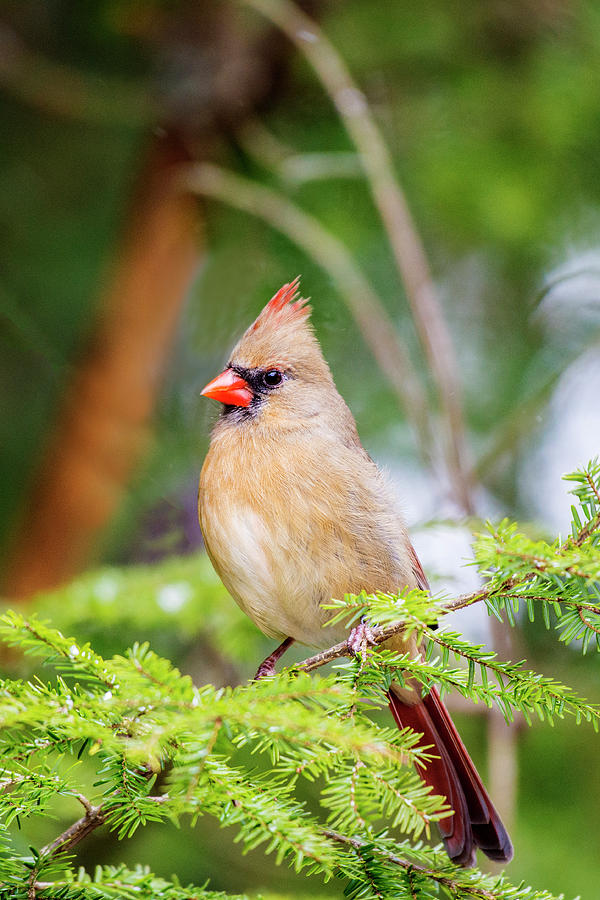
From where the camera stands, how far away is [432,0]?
4051mm

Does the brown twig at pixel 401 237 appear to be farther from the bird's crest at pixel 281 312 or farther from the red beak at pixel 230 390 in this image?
the red beak at pixel 230 390

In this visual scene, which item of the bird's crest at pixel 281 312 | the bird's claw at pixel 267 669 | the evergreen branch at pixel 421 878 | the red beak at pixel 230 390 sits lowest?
the evergreen branch at pixel 421 878

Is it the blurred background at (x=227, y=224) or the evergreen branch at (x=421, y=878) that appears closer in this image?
the evergreen branch at (x=421, y=878)

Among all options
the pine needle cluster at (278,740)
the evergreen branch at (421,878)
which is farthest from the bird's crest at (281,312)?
the evergreen branch at (421,878)

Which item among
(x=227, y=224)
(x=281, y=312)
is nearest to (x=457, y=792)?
(x=281, y=312)

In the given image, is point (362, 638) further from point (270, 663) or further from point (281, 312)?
point (281, 312)

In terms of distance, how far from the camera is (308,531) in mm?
2123

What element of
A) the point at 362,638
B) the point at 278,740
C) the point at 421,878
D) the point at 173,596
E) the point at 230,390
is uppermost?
the point at 230,390

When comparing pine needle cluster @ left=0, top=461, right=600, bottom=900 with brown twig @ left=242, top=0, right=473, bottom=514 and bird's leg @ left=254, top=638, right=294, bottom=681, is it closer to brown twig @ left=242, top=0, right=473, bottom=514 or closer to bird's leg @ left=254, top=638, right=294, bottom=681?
bird's leg @ left=254, top=638, right=294, bottom=681

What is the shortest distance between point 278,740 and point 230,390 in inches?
50.3

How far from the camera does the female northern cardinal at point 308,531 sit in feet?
6.86

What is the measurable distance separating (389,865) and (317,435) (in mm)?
1114

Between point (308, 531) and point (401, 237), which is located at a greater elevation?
point (401, 237)

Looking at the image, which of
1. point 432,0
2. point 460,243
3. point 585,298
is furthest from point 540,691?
point 432,0
